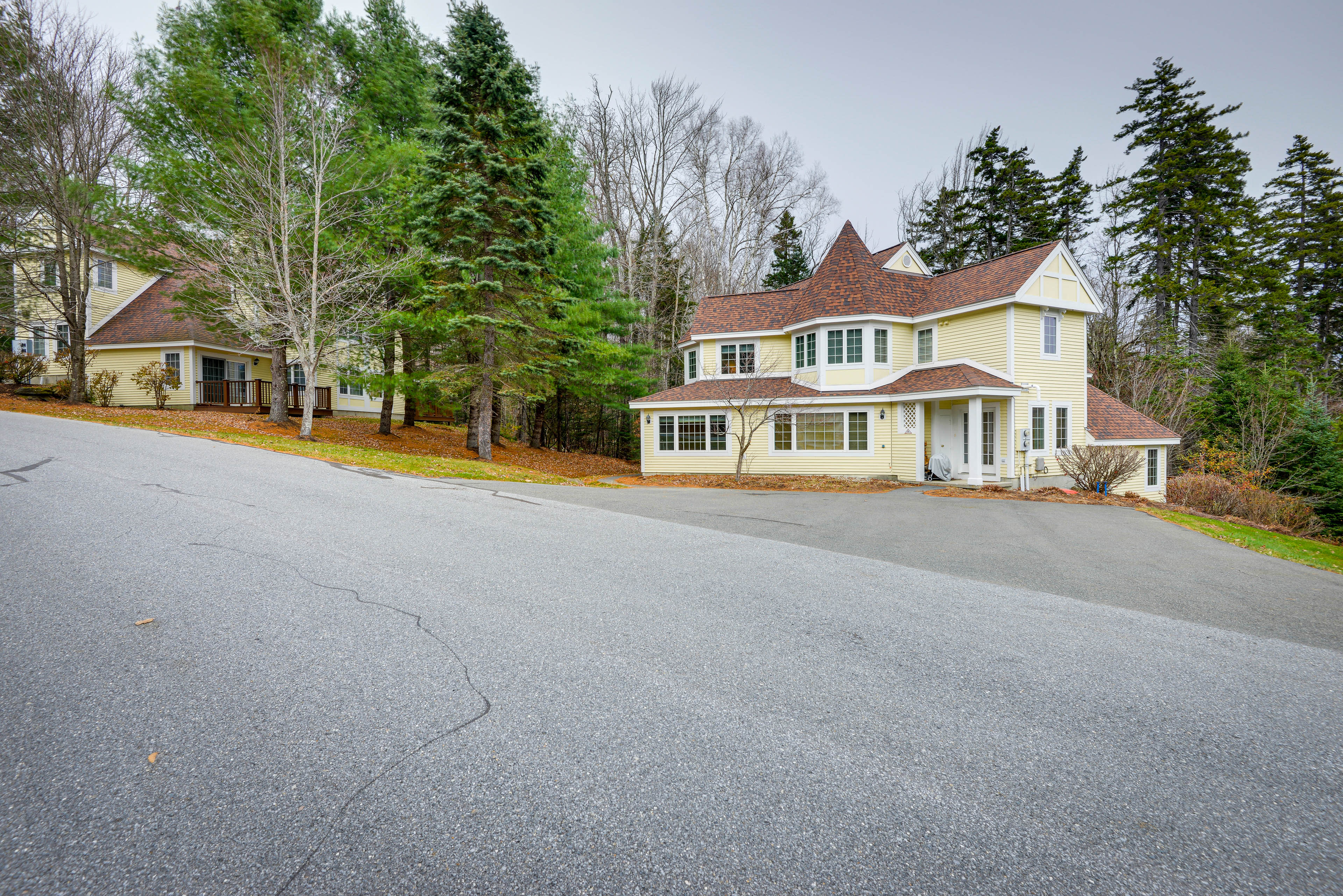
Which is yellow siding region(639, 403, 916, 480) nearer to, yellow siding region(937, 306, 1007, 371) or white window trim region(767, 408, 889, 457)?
white window trim region(767, 408, 889, 457)

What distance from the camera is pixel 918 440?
18.1 metres

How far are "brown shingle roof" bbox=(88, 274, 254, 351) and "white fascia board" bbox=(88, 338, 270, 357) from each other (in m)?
0.05

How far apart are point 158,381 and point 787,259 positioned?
30.9 metres

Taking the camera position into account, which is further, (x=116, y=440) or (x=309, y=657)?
(x=116, y=440)

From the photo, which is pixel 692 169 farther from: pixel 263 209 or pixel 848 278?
pixel 263 209

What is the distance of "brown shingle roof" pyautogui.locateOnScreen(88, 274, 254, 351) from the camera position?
2189 cm

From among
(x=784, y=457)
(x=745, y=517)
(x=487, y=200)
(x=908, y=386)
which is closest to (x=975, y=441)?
(x=908, y=386)

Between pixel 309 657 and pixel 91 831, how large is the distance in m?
1.43

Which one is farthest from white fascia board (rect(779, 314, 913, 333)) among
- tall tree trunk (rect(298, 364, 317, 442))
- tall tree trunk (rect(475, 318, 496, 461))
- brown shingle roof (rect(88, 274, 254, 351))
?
brown shingle roof (rect(88, 274, 254, 351))

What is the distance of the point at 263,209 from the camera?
15.9 meters

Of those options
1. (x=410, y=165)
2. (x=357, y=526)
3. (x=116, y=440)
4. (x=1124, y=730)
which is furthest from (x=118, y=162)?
(x=1124, y=730)

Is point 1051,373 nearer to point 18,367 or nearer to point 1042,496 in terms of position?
point 1042,496

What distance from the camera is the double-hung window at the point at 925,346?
64.1ft

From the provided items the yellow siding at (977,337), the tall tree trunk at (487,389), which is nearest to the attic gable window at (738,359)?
the yellow siding at (977,337)
